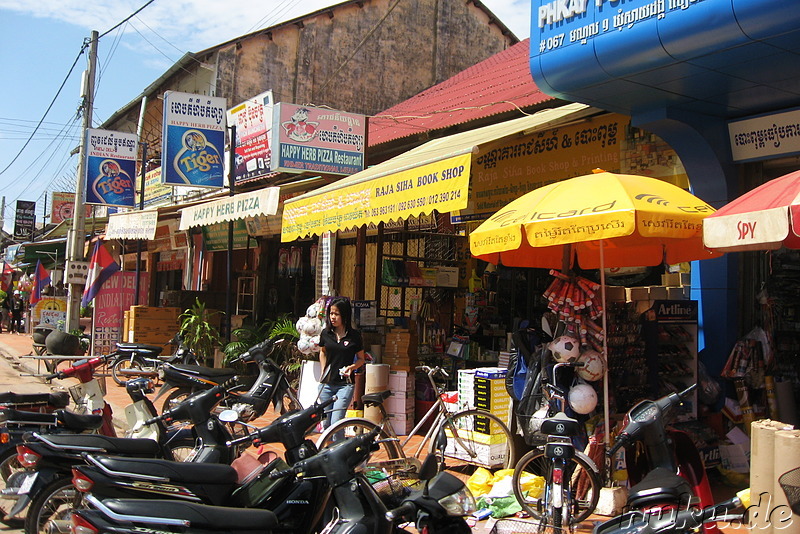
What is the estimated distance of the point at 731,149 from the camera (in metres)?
7.14

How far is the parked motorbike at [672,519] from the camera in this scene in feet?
10.2

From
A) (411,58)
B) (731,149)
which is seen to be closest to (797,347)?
(731,149)

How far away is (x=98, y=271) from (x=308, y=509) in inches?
511

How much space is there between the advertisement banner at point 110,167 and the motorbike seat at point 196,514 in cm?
1426

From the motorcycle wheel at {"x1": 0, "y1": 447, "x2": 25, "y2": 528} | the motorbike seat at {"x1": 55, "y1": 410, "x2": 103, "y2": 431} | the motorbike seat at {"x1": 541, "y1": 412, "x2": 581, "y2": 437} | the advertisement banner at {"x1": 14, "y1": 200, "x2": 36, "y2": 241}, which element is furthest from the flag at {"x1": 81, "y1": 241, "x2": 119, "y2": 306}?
the advertisement banner at {"x1": 14, "y1": 200, "x2": 36, "y2": 241}

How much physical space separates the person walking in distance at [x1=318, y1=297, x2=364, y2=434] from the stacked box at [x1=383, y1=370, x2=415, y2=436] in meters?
0.95

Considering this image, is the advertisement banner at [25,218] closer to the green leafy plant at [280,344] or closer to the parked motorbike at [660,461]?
the green leafy plant at [280,344]

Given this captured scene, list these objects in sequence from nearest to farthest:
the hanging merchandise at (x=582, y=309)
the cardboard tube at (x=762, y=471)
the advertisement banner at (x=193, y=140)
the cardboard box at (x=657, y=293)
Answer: the cardboard tube at (x=762, y=471) < the hanging merchandise at (x=582, y=309) < the cardboard box at (x=657, y=293) < the advertisement banner at (x=193, y=140)

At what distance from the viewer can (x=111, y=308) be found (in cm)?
1589

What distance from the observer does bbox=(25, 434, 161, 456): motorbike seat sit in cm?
466

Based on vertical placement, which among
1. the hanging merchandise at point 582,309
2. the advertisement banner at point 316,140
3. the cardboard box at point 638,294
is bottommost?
the hanging merchandise at point 582,309

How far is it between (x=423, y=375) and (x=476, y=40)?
15912mm

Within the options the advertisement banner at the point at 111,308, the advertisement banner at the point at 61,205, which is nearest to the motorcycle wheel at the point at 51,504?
the advertisement banner at the point at 111,308

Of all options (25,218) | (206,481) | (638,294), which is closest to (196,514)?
(206,481)
